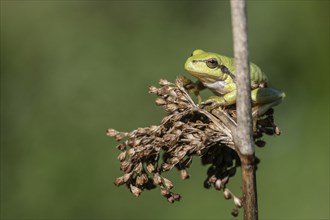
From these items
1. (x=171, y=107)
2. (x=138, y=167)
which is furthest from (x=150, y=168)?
(x=171, y=107)

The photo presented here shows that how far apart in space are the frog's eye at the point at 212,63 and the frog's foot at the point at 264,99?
0.30 m

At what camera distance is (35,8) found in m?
10.0

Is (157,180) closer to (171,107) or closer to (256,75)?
(171,107)

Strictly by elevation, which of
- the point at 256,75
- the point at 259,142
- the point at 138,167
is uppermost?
the point at 256,75

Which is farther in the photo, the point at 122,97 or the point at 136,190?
the point at 122,97

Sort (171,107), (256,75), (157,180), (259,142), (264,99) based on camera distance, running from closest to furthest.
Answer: (157,180) < (171,107) < (259,142) < (264,99) < (256,75)

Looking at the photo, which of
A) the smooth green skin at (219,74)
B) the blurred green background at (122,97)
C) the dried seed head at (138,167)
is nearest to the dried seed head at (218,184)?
the dried seed head at (138,167)

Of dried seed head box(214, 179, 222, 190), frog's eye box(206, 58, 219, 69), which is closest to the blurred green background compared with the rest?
frog's eye box(206, 58, 219, 69)

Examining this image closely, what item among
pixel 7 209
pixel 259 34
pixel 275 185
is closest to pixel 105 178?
pixel 7 209

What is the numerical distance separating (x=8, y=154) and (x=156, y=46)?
2500 mm

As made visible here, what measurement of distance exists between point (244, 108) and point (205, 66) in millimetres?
1403

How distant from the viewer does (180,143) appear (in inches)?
119

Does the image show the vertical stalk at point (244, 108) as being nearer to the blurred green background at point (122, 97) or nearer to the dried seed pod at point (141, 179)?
the dried seed pod at point (141, 179)

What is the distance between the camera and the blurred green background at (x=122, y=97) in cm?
664
